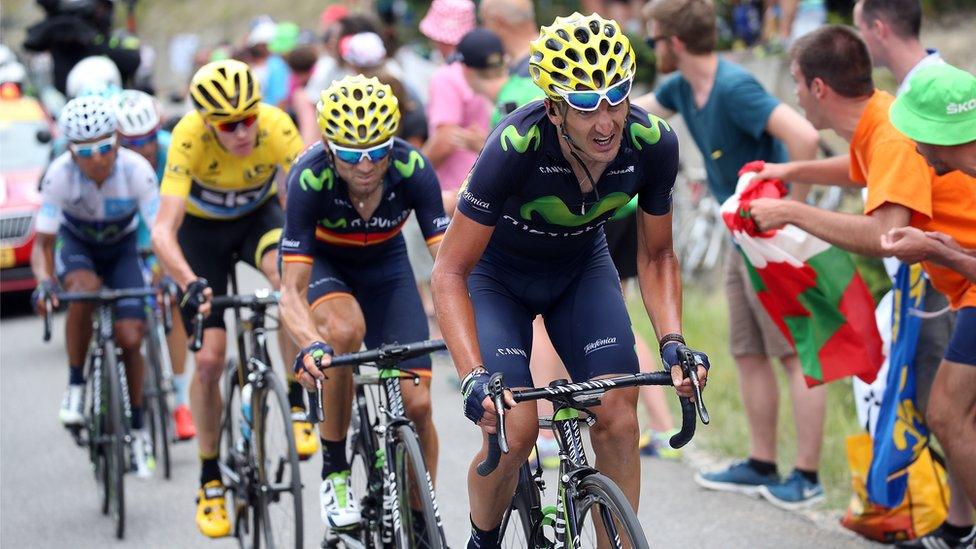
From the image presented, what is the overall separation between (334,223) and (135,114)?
3.12 meters

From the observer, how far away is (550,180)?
4246 millimetres

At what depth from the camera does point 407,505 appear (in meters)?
4.92

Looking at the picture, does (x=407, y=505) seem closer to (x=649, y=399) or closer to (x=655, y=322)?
(x=655, y=322)

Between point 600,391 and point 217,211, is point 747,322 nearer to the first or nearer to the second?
point 217,211

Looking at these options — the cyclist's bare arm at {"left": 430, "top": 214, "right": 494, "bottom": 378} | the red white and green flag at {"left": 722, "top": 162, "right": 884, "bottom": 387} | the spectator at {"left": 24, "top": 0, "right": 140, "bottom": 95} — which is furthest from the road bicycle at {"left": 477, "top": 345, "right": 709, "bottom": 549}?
the spectator at {"left": 24, "top": 0, "right": 140, "bottom": 95}

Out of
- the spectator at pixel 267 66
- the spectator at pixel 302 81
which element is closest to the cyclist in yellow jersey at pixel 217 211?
the spectator at pixel 302 81

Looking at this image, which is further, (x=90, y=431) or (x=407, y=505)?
(x=90, y=431)

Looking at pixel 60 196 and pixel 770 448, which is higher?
pixel 60 196

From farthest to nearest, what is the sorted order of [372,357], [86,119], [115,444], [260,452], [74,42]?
[74,42]
[86,119]
[115,444]
[260,452]
[372,357]

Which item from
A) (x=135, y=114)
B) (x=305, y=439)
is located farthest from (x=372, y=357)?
(x=135, y=114)

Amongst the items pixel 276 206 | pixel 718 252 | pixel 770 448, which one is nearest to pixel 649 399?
pixel 770 448

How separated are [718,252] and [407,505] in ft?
25.0

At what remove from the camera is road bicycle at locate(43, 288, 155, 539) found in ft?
23.1

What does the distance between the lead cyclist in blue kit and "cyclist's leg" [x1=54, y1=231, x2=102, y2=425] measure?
3.95m
